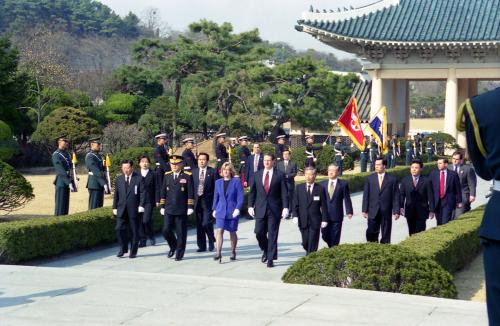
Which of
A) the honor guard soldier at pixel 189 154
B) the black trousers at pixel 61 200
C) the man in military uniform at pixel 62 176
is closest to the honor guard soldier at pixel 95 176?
the man in military uniform at pixel 62 176

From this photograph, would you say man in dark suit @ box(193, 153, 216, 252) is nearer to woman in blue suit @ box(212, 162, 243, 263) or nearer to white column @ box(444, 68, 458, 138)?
woman in blue suit @ box(212, 162, 243, 263)

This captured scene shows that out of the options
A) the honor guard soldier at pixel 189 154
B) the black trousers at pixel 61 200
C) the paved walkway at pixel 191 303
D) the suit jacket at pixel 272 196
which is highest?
the honor guard soldier at pixel 189 154

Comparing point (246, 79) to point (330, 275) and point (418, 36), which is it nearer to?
point (418, 36)

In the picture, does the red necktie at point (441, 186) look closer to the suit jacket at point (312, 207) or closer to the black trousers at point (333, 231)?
the black trousers at point (333, 231)

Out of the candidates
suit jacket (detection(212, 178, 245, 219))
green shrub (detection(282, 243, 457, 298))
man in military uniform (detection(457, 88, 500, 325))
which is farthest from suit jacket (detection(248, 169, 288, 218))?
man in military uniform (detection(457, 88, 500, 325))

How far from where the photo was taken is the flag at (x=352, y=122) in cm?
2597

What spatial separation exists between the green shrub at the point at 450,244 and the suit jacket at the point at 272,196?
197cm

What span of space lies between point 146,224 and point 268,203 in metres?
2.94

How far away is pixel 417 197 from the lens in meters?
14.0

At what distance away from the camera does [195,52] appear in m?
41.2

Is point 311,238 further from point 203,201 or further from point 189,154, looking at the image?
point 189,154

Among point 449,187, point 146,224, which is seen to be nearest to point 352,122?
point 449,187

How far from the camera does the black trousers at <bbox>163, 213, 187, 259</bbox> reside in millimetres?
12930

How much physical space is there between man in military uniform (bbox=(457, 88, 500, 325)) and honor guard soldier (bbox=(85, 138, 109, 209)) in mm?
12477
